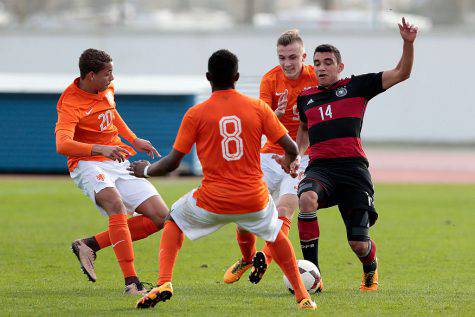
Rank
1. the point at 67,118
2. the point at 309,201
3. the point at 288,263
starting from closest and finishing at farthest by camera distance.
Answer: the point at 288,263 < the point at 309,201 < the point at 67,118

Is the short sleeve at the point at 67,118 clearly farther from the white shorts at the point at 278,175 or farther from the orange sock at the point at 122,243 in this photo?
the white shorts at the point at 278,175

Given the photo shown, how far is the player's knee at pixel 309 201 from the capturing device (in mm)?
8508

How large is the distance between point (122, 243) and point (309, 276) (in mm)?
1638

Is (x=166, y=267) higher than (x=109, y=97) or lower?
lower

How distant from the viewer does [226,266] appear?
10836 mm

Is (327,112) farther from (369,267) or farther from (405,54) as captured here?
(369,267)

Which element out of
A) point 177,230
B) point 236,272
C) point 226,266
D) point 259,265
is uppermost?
point 177,230

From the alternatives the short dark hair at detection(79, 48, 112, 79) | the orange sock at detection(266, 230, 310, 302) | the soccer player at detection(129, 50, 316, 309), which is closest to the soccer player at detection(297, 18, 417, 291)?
the orange sock at detection(266, 230, 310, 302)

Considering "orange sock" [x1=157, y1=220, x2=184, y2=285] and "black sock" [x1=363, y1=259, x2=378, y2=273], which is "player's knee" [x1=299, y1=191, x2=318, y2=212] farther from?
"orange sock" [x1=157, y1=220, x2=184, y2=285]

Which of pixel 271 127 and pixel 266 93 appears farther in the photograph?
pixel 266 93

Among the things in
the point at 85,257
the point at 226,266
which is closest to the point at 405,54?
the point at 85,257

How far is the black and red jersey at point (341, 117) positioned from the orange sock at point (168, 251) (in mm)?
1825

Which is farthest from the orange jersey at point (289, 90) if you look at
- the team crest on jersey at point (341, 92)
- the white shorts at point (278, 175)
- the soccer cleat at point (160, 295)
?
the soccer cleat at point (160, 295)

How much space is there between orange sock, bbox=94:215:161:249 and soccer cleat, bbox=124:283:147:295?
2.62 ft
